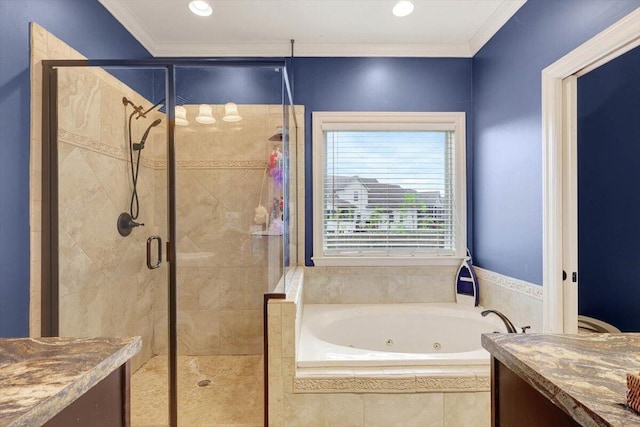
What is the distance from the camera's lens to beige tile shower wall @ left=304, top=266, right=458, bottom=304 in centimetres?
270

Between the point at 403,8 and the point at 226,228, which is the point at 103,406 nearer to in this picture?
the point at 226,228

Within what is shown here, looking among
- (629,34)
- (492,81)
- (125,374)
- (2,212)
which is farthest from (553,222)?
(2,212)

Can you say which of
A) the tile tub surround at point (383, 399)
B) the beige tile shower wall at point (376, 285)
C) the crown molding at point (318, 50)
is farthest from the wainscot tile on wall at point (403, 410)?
the crown molding at point (318, 50)

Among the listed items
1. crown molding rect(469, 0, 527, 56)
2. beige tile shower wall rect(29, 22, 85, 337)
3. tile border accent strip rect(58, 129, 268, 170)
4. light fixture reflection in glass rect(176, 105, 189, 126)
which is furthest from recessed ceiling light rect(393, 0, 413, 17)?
beige tile shower wall rect(29, 22, 85, 337)

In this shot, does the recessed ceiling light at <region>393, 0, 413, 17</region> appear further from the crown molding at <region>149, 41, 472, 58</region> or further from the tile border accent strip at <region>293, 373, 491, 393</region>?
the tile border accent strip at <region>293, 373, 491, 393</region>

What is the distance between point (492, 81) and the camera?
2.43m

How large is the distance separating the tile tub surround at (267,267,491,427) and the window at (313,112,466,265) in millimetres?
1138

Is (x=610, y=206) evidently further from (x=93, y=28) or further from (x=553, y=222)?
(x=93, y=28)

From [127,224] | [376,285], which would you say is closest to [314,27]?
[127,224]

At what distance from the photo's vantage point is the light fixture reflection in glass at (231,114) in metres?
2.37

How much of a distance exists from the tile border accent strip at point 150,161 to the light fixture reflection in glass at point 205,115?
Result: 0.29m

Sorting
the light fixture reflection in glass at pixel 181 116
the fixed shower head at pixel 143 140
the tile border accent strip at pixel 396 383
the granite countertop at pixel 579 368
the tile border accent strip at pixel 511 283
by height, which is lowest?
the tile border accent strip at pixel 396 383

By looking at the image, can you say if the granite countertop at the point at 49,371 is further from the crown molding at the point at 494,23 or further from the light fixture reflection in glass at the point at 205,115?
the crown molding at the point at 494,23

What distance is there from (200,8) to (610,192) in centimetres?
313
